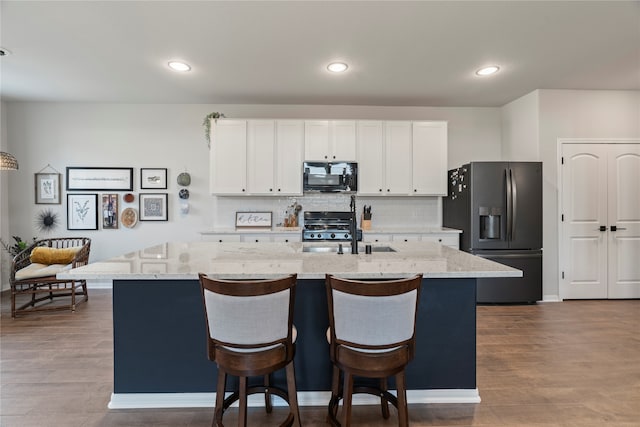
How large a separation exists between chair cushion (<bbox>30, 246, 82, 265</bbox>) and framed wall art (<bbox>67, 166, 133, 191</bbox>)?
3.47 ft

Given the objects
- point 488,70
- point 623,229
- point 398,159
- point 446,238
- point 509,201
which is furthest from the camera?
point 398,159

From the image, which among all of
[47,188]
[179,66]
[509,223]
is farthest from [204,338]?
[47,188]

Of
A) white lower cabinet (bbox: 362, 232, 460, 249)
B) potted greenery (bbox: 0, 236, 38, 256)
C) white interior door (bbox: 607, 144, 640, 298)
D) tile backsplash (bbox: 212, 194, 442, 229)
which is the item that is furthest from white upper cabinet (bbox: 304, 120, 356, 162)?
potted greenery (bbox: 0, 236, 38, 256)

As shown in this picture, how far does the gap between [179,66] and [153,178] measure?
6.24 feet

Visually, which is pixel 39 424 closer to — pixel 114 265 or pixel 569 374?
pixel 114 265

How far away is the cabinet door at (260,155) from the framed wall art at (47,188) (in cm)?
277

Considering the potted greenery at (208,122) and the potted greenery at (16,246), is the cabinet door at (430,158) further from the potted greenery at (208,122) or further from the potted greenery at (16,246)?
the potted greenery at (16,246)

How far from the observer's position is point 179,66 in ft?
11.1

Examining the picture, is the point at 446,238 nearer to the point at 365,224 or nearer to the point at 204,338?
the point at 365,224

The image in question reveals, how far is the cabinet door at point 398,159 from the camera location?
14.6 feet

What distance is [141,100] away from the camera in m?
4.52

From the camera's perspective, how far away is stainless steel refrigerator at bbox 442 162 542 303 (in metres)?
3.96

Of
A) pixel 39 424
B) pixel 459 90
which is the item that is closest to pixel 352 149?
pixel 459 90

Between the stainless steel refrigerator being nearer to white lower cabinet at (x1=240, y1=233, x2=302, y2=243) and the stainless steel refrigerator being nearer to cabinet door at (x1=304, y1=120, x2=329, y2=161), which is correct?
cabinet door at (x1=304, y1=120, x2=329, y2=161)
